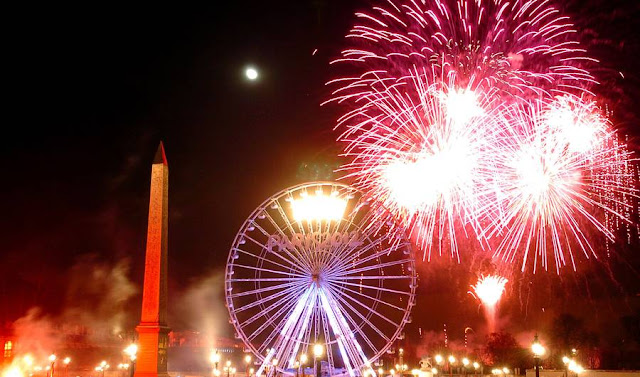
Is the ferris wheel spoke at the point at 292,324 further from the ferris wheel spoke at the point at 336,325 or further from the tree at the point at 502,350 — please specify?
the tree at the point at 502,350

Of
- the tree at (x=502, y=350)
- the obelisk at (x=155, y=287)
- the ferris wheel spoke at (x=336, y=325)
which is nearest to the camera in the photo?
the obelisk at (x=155, y=287)

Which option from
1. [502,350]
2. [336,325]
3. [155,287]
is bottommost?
[502,350]

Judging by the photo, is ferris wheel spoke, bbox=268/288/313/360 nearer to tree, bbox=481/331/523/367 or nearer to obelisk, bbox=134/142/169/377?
obelisk, bbox=134/142/169/377

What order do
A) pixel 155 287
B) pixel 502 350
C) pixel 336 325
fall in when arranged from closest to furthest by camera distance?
pixel 155 287
pixel 336 325
pixel 502 350

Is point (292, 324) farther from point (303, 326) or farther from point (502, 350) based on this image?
point (502, 350)

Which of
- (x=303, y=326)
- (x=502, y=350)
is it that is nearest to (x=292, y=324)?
(x=303, y=326)

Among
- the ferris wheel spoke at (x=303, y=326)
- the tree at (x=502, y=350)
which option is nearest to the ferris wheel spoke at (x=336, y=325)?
the ferris wheel spoke at (x=303, y=326)

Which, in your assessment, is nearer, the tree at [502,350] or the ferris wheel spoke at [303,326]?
the ferris wheel spoke at [303,326]

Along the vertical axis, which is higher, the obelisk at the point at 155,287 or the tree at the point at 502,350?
the obelisk at the point at 155,287

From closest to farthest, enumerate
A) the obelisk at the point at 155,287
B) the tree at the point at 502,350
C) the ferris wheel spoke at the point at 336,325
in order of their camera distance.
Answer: the obelisk at the point at 155,287
the ferris wheel spoke at the point at 336,325
the tree at the point at 502,350
